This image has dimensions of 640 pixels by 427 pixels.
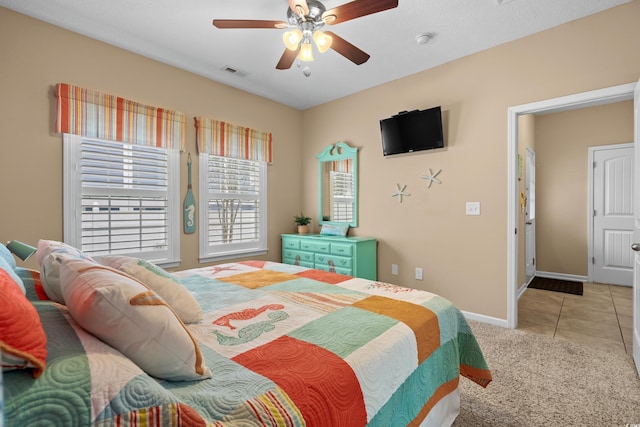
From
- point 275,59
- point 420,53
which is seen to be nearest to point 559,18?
point 420,53

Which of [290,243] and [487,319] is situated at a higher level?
[290,243]

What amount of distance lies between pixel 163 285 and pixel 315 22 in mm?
2021

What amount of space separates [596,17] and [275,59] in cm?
284

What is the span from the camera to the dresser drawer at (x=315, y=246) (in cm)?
387

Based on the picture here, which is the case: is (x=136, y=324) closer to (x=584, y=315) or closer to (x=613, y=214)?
(x=584, y=315)

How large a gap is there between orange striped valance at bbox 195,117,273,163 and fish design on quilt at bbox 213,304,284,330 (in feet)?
8.43

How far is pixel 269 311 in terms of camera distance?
56.1 inches

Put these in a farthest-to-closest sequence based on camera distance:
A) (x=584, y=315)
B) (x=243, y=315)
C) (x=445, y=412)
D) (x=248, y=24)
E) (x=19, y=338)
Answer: (x=584, y=315) → (x=248, y=24) → (x=445, y=412) → (x=243, y=315) → (x=19, y=338)

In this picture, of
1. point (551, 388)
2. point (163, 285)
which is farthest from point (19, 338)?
point (551, 388)

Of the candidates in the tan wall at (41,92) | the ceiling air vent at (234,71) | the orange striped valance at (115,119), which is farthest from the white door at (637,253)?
the tan wall at (41,92)

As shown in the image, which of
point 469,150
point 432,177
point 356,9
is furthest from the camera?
point 432,177

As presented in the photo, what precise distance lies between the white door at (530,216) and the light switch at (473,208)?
1.93 m

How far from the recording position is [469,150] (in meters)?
3.17

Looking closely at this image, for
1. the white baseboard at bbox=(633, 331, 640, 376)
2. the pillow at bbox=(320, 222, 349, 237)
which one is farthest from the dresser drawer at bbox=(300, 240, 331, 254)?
the white baseboard at bbox=(633, 331, 640, 376)
